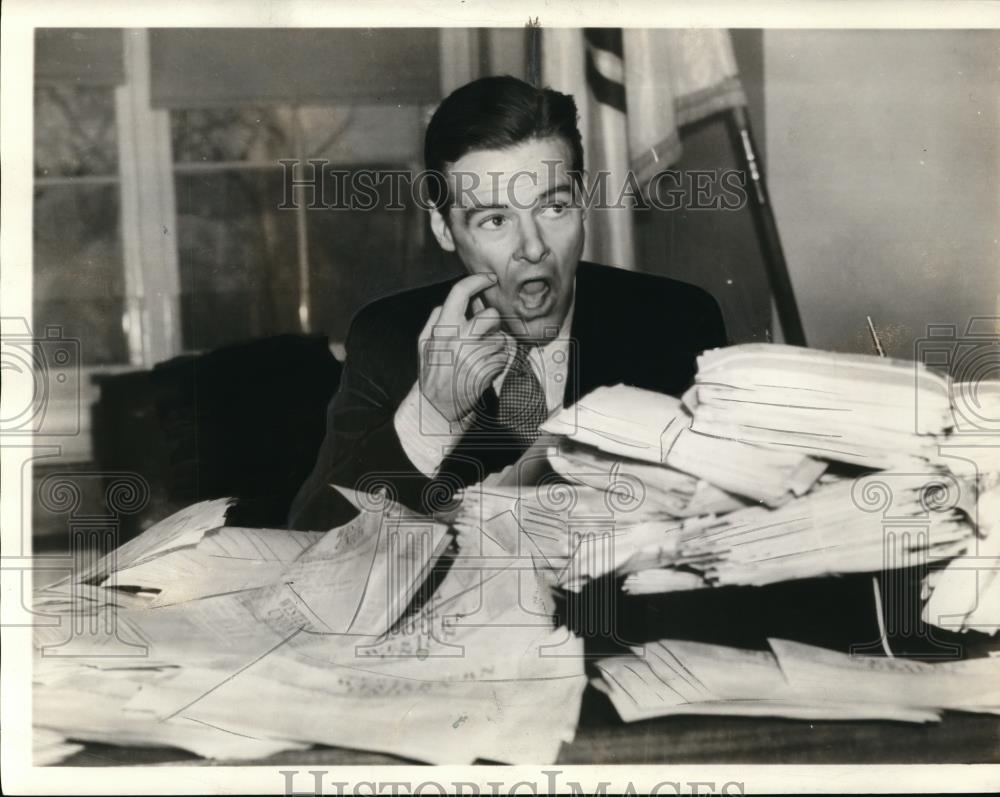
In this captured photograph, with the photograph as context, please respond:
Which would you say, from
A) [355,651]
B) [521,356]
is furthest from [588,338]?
[355,651]

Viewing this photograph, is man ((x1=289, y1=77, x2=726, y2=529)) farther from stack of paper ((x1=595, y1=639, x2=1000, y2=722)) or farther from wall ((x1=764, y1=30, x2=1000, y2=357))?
stack of paper ((x1=595, y1=639, x2=1000, y2=722))

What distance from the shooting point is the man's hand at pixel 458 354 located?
6.59 feet

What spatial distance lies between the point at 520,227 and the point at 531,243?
0.14ft

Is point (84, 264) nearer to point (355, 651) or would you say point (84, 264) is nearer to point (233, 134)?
point (233, 134)

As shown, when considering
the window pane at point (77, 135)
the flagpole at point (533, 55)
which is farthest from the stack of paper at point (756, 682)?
the window pane at point (77, 135)

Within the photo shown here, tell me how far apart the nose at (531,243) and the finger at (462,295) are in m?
0.08

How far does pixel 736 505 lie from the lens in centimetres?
199

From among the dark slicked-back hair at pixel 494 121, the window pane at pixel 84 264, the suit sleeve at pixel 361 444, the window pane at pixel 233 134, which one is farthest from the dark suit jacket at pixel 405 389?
the window pane at pixel 84 264

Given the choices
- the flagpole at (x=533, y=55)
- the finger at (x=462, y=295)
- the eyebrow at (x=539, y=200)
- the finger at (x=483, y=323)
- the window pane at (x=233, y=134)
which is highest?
the flagpole at (x=533, y=55)

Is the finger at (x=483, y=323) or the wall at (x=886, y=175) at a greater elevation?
the wall at (x=886, y=175)

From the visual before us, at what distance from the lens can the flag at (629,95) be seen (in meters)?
2.01

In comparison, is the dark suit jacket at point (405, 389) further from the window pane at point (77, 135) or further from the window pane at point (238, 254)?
the window pane at point (77, 135)

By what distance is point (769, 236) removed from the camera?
2023 mm

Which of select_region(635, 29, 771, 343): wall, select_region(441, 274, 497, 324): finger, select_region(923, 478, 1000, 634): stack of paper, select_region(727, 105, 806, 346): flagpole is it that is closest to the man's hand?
select_region(441, 274, 497, 324): finger
